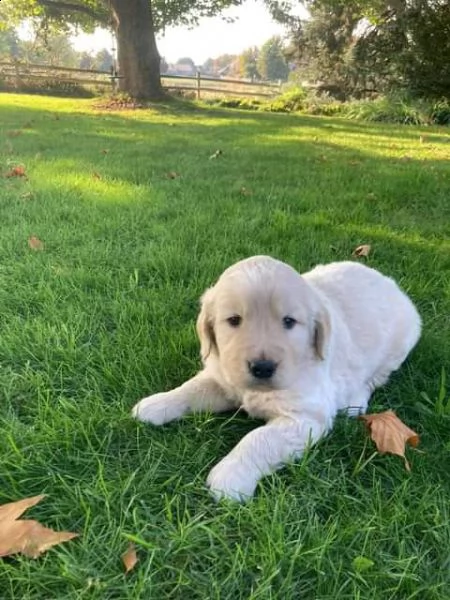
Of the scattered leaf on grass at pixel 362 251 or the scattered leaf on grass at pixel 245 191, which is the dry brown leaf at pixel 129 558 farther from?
the scattered leaf on grass at pixel 245 191

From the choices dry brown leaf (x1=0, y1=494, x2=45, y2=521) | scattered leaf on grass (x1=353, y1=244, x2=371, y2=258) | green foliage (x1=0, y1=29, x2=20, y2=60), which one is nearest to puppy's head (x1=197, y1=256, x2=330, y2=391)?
dry brown leaf (x1=0, y1=494, x2=45, y2=521)

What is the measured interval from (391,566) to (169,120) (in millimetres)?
14767

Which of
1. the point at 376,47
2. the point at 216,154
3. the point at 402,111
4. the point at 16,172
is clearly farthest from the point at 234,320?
the point at 376,47

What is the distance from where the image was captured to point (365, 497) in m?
2.03

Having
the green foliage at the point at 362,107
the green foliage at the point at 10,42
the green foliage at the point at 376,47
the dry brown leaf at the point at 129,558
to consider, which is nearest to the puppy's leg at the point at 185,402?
the dry brown leaf at the point at 129,558

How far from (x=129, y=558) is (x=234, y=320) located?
0.95 meters

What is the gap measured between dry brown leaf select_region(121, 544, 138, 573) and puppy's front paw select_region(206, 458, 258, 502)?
36 centimetres

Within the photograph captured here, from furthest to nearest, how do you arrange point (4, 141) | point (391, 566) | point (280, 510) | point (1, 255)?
point (4, 141) < point (1, 255) < point (280, 510) < point (391, 566)

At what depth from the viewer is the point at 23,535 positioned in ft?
5.73

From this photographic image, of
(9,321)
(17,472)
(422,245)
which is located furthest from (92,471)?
(422,245)

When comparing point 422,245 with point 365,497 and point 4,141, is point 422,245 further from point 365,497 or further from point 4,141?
point 4,141

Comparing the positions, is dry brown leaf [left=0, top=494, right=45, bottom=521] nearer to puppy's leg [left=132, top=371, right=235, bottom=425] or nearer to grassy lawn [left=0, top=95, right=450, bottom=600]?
grassy lawn [left=0, top=95, right=450, bottom=600]

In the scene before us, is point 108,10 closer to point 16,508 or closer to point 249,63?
point 16,508

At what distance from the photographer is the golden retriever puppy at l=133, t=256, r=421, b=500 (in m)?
2.12
